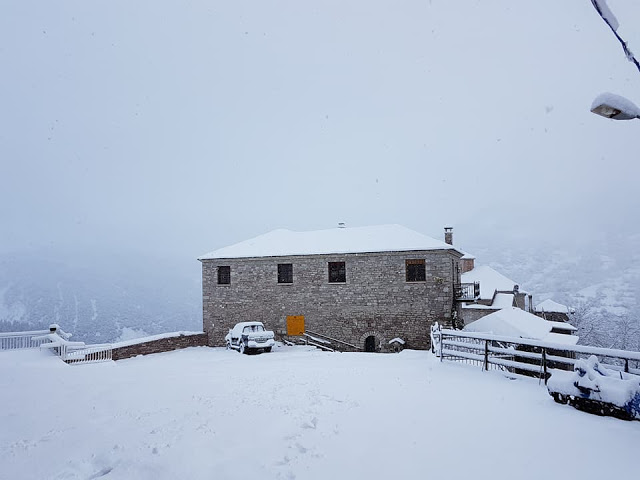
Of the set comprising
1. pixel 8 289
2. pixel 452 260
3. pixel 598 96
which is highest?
pixel 598 96

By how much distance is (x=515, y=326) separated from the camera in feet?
53.2

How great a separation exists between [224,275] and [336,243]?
25.7 ft

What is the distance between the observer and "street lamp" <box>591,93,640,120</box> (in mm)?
4719

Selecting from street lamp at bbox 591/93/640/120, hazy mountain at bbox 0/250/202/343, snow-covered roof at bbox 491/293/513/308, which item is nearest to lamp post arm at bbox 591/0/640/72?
street lamp at bbox 591/93/640/120

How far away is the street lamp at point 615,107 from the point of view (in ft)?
15.5

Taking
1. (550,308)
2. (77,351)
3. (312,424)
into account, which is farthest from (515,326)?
(550,308)

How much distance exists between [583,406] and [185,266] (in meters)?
201

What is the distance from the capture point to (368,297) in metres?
22.8

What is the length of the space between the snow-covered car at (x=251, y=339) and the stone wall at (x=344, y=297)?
4.57 metres

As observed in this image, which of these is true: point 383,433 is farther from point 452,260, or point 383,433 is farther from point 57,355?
point 452,260

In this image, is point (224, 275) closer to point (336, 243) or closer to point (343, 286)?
point (336, 243)

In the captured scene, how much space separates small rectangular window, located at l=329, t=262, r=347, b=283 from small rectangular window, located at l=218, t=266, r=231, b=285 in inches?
274

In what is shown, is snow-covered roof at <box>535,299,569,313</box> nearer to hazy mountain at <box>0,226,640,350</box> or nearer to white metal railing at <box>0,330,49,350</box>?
hazy mountain at <box>0,226,640,350</box>

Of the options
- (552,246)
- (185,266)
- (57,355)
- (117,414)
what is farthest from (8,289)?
(552,246)
